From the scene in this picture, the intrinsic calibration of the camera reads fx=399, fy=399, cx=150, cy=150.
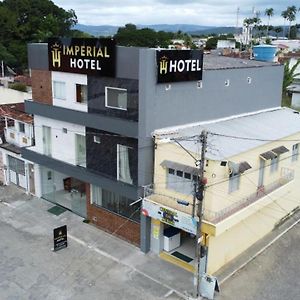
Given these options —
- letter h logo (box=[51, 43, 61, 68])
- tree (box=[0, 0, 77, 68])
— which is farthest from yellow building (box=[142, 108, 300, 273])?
tree (box=[0, 0, 77, 68])

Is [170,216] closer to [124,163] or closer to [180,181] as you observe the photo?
[180,181]

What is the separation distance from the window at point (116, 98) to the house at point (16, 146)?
8.44 m

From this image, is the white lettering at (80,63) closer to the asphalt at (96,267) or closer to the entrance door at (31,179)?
the entrance door at (31,179)

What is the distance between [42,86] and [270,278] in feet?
56.0

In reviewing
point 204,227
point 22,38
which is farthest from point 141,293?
point 22,38

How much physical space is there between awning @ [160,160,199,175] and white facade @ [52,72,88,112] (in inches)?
234

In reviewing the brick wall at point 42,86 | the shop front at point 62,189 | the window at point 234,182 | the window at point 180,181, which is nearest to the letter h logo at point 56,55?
the brick wall at point 42,86

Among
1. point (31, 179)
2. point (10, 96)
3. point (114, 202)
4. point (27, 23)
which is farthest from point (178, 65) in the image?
point (27, 23)

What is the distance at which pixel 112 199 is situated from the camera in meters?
23.0

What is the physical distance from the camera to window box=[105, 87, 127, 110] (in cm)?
2041

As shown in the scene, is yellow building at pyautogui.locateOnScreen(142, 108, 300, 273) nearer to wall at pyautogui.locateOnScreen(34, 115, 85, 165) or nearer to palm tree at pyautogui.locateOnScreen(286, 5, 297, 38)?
wall at pyautogui.locateOnScreen(34, 115, 85, 165)

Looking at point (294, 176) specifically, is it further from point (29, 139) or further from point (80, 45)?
point (29, 139)

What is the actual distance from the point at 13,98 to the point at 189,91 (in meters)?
25.3

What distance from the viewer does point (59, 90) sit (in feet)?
78.3
